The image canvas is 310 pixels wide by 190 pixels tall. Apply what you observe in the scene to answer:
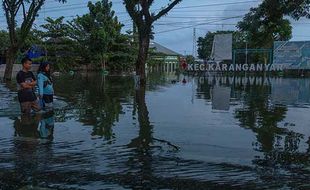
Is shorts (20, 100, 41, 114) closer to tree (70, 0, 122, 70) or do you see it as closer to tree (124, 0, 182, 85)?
tree (124, 0, 182, 85)

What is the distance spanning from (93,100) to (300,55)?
1488 inches

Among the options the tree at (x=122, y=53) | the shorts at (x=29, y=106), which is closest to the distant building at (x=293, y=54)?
the tree at (x=122, y=53)

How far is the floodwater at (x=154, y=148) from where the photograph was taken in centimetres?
641

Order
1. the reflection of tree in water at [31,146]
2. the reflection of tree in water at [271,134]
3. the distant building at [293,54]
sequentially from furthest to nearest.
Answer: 1. the distant building at [293,54]
2. the reflection of tree in water at [271,134]
3. the reflection of tree in water at [31,146]

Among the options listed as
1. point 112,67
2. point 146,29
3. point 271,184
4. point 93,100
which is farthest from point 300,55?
point 271,184

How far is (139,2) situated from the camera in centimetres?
2558

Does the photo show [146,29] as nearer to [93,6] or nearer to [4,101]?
[4,101]

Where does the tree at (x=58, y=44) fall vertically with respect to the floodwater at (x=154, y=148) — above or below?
above

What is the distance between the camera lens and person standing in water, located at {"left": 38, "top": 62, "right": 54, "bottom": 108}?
13.3 meters

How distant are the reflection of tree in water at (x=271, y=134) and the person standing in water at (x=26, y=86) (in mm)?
5197

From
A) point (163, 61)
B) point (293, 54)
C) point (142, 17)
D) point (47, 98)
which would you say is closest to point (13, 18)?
point (142, 17)

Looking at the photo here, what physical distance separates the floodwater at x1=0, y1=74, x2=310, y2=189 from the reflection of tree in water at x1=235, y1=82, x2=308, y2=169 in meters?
0.02

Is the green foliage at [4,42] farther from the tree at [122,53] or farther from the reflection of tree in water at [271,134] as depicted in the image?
the reflection of tree in water at [271,134]

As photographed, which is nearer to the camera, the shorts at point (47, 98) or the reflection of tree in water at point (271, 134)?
the reflection of tree in water at point (271, 134)
